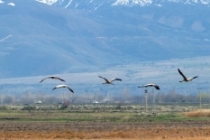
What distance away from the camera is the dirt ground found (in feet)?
148

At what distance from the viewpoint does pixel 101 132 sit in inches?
1933

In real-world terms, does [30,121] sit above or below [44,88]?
below

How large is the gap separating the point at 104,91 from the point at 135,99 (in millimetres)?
45331

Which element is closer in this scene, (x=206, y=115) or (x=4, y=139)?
(x=4, y=139)

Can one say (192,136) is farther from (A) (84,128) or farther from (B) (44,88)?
(B) (44,88)

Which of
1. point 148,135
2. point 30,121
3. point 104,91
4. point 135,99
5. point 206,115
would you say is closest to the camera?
point 148,135

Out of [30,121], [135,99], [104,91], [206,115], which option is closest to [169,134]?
[30,121]

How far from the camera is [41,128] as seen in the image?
53.1 meters

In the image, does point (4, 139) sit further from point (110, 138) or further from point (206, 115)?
point (206, 115)

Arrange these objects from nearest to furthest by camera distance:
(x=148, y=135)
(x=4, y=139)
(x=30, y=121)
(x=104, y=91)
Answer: (x=4, y=139), (x=148, y=135), (x=30, y=121), (x=104, y=91)

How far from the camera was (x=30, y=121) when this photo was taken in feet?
207

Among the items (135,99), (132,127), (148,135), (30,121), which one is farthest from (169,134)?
(135,99)

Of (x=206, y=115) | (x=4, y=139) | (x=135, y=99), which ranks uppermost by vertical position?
(x=135, y=99)

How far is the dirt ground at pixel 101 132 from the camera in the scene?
45094 mm
